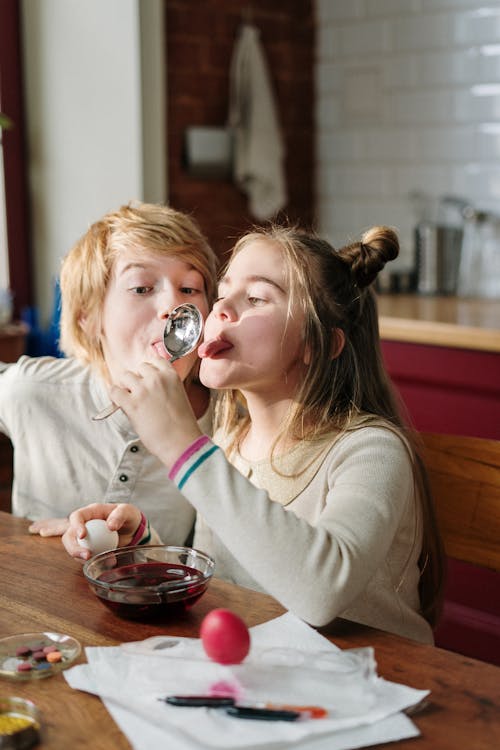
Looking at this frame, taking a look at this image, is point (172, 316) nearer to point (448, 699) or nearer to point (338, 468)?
point (338, 468)

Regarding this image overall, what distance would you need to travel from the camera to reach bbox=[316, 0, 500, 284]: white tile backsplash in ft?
10.8

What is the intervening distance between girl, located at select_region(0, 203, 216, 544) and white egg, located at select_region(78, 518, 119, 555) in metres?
0.37

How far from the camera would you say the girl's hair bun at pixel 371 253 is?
135 centimetres

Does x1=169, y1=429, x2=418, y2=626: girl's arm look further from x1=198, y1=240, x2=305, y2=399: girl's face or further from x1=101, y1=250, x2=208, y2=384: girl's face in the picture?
x1=101, y1=250, x2=208, y2=384: girl's face

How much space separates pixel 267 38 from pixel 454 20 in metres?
0.73

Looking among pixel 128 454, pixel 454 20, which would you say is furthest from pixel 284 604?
pixel 454 20

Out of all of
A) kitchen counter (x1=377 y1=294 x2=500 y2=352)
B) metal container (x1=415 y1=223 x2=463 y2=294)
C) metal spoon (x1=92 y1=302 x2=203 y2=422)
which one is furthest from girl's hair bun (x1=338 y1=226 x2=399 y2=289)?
metal container (x1=415 y1=223 x2=463 y2=294)

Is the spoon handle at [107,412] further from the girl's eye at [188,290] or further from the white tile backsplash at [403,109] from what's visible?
the white tile backsplash at [403,109]

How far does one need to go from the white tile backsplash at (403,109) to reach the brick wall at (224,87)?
0.06 meters

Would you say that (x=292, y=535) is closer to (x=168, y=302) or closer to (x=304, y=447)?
(x=304, y=447)

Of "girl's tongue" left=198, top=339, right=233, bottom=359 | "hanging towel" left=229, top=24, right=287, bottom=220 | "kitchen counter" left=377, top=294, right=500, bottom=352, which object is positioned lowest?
"kitchen counter" left=377, top=294, right=500, bottom=352

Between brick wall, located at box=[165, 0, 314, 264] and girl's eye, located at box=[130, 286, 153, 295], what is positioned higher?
brick wall, located at box=[165, 0, 314, 264]

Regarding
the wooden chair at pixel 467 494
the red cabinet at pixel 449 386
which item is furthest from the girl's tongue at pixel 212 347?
the red cabinet at pixel 449 386

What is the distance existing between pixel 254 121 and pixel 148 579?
2.67 meters
